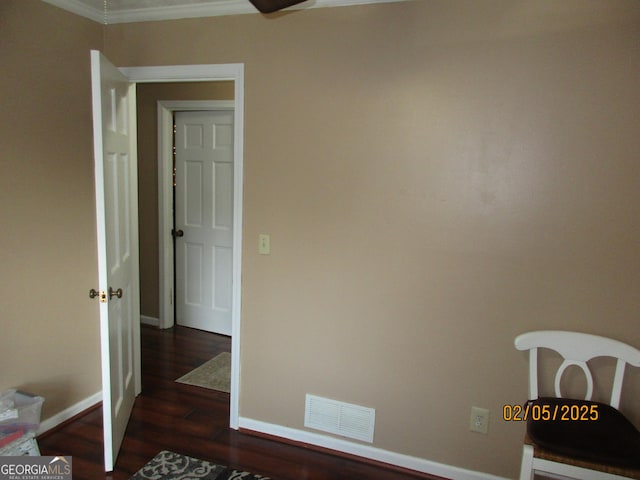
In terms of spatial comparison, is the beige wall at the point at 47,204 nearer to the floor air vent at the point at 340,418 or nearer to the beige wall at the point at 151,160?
the beige wall at the point at 151,160

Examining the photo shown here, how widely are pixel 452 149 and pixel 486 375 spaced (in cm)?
109

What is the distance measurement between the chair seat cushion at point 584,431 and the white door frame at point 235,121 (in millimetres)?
1542

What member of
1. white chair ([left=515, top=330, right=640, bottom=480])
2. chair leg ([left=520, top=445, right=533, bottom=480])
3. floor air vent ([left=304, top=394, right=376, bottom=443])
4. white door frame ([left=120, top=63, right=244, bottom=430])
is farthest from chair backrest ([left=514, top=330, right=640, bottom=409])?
white door frame ([left=120, top=63, right=244, bottom=430])

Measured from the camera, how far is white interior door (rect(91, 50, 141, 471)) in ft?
6.09

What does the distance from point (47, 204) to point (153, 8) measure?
1.22 metres

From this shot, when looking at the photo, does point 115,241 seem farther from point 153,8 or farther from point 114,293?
point 153,8

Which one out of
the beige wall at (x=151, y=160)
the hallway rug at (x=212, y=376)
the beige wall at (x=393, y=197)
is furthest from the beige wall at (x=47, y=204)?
the beige wall at (x=151, y=160)

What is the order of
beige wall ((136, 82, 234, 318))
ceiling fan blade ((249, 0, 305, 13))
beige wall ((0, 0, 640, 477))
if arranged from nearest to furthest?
ceiling fan blade ((249, 0, 305, 13)) → beige wall ((0, 0, 640, 477)) → beige wall ((136, 82, 234, 318))

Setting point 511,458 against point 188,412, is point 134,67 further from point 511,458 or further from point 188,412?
point 511,458

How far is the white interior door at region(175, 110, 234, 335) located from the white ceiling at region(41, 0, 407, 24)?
1276mm

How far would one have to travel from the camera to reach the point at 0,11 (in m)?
1.93

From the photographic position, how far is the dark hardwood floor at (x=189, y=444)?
6.98ft
